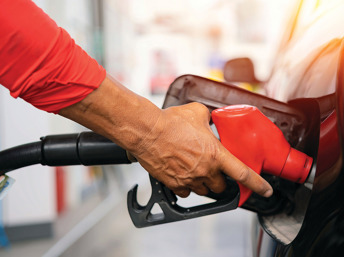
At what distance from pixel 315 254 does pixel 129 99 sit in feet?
→ 1.66

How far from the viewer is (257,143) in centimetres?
96

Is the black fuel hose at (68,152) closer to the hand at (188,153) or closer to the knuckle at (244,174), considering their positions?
the hand at (188,153)

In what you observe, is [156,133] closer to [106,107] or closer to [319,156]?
[106,107]

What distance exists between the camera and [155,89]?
706cm

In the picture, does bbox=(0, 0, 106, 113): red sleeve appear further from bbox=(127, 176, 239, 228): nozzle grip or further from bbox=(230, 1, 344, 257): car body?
bbox=(230, 1, 344, 257): car body

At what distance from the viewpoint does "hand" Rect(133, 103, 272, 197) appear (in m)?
0.95

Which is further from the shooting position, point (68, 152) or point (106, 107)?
point (68, 152)

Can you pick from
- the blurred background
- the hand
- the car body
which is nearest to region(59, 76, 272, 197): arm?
the hand

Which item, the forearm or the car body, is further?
the forearm

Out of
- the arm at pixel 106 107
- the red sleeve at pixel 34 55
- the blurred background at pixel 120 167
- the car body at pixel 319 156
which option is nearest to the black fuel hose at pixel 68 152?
the arm at pixel 106 107

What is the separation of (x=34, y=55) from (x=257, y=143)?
20.2 inches

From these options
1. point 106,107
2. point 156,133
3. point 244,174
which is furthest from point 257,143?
point 106,107

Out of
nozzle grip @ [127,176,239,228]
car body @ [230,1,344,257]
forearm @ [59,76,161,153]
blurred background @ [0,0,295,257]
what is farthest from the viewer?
blurred background @ [0,0,295,257]

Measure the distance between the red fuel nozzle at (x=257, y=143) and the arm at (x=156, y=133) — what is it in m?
0.03
